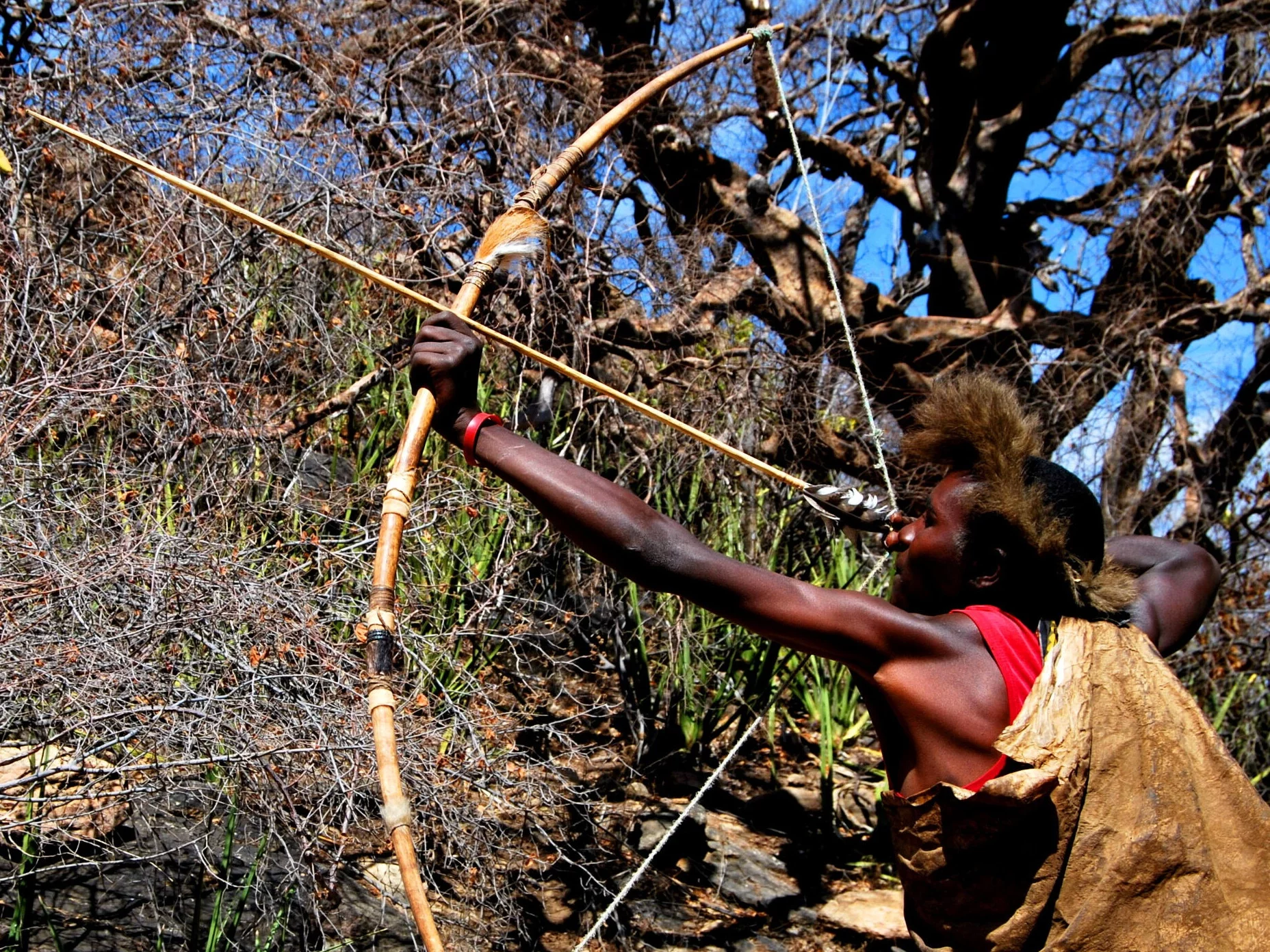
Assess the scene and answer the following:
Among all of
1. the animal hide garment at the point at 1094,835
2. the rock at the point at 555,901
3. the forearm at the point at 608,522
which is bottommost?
the rock at the point at 555,901

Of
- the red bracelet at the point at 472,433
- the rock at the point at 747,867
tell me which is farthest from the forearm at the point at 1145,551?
the rock at the point at 747,867

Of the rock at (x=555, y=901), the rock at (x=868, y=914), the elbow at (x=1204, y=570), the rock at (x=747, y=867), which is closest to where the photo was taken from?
the elbow at (x=1204, y=570)

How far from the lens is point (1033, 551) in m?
2.26

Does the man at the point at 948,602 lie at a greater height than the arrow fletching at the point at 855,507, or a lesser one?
lesser

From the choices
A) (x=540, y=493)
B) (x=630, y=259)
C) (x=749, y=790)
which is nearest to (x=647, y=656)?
(x=749, y=790)

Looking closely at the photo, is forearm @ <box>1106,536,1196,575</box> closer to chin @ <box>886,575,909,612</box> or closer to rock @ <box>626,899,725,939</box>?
chin @ <box>886,575,909,612</box>

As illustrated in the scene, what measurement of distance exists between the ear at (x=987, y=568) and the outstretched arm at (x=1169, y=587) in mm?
787

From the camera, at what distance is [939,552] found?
233 centimetres

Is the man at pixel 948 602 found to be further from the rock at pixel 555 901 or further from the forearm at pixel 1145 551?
the rock at pixel 555 901

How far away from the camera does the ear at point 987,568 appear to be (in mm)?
2291

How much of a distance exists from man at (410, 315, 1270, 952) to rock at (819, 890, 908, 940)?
2.70 meters

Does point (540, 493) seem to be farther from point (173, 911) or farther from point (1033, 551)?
point (173, 911)

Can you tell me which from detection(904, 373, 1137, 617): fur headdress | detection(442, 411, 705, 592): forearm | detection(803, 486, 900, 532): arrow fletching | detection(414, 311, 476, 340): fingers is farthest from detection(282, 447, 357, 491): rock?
detection(904, 373, 1137, 617): fur headdress

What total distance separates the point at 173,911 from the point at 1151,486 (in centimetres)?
583
